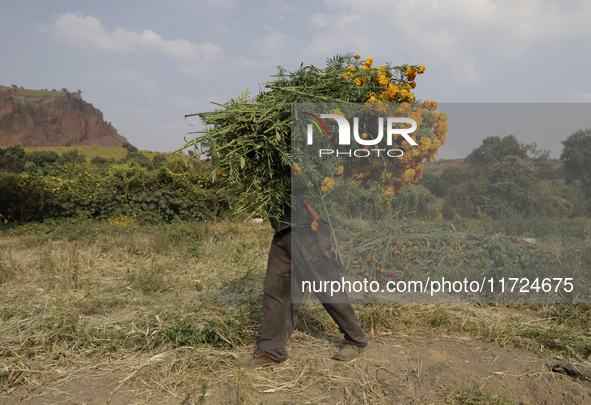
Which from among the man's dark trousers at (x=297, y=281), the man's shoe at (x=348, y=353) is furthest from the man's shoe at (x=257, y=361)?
the man's shoe at (x=348, y=353)

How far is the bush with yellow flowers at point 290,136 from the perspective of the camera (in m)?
2.20

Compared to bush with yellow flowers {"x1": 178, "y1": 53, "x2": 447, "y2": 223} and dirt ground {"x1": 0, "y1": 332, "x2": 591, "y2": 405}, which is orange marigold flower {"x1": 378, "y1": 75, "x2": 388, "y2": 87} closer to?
bush with yellow flowers {"x1": 178, "y1": 53, "x2": 447, "y2": 223}

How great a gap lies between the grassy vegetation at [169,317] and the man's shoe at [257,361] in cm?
14

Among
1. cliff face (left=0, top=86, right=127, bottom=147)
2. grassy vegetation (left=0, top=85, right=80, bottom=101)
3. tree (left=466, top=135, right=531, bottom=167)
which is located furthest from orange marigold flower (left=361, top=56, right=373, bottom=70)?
grassy vegetation (left=0, top=85, right=80, bottom=101)

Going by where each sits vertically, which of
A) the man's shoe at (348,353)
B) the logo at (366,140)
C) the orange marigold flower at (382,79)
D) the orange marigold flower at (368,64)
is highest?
the orange marigold flower at (368,64)

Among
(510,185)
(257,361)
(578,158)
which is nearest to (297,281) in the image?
(257,361)

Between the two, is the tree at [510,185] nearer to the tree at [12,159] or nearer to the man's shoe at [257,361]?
the man's shoe at [257,361]

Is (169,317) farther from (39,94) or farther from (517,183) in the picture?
(39,94)

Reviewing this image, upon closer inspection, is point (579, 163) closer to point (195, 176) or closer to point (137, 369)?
point (137, 369)

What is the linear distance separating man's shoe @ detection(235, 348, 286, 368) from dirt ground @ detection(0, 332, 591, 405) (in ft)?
0.16

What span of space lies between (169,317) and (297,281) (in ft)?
4.55

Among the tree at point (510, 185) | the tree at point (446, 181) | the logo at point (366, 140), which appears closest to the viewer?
the logo at point (366, 140)

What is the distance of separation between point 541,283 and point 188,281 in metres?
A: 4.02

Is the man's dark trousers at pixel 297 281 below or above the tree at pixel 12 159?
below
